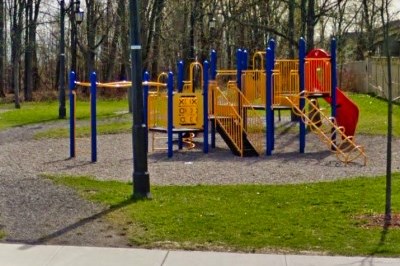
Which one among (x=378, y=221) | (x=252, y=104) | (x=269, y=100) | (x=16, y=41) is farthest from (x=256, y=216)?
(x=16, y=41)

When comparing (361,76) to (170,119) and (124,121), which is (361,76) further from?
(170,119)

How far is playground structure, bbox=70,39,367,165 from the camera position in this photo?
16641mm

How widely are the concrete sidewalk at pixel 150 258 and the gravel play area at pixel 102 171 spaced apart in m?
0.40

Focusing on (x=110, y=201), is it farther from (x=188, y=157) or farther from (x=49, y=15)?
(x=49, y=15)

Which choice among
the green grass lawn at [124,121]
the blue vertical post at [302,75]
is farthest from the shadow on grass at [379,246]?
the green grass lawn at [124,121]

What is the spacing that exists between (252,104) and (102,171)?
5.07 m

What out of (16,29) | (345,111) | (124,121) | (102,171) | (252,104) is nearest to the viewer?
(102,171)

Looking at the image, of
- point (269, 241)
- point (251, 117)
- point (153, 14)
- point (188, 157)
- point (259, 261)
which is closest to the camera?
point (259, 261)

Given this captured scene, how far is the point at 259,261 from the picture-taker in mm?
6906

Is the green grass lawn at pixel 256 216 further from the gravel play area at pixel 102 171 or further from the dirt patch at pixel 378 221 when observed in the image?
the gravel play area at pixel 102 171

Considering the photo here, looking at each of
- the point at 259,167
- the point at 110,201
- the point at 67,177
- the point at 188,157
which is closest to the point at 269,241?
the point at 110,201

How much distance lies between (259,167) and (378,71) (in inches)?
1036

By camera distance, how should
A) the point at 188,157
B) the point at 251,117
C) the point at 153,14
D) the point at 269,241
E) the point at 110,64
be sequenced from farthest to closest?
the point at 110,64 → the point at 153,14 → the point at 251,117 → the point at 188,157 → the point at 269,241

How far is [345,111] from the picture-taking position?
61.0 feet
